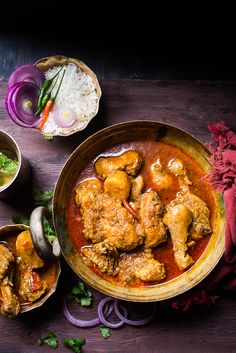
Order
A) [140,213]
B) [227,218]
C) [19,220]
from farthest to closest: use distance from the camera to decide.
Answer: [19,220] → [140,213] → [227,218]

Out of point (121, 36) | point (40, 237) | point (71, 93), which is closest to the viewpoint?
point (40, 237)

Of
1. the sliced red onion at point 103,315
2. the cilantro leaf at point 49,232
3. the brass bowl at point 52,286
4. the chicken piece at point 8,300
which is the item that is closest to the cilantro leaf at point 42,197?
the cilantro leaf at point 49,232

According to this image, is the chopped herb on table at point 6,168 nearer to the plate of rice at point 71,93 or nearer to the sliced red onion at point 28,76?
the plate of rice at point 71,93

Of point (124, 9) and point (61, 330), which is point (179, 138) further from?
point (61, 330)

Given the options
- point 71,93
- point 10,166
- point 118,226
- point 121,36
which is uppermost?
point 121,36

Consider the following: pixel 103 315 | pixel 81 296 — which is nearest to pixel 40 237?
pixel 81 296

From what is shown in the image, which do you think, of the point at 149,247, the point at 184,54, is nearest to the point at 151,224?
the point at 149,247

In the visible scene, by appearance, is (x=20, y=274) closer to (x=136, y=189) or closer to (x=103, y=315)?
(x=103, y=315)
